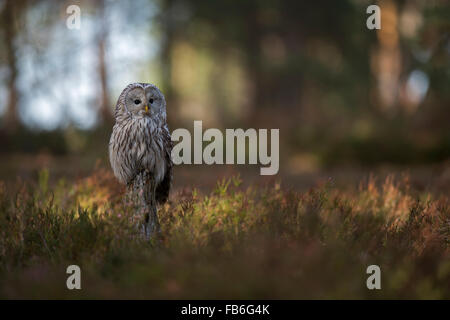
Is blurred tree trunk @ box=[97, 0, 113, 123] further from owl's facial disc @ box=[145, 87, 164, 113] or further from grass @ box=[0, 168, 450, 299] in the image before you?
owl's facial disc @ box=[145, 87, 164, 113]

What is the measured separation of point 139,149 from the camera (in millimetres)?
4348

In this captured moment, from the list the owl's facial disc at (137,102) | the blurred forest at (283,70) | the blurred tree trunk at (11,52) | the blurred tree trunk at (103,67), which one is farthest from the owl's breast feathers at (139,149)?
the blurred tree trunk at (103,67)

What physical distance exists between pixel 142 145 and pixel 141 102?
1.45 feet

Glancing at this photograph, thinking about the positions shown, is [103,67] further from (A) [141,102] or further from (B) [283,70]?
(A) [141,102]

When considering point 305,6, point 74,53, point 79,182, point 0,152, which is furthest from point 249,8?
point 79,182

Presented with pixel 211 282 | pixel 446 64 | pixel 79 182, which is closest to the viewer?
pixel 211 282

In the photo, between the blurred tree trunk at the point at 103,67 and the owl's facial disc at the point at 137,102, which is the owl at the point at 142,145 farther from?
the blurred tree trunk at the point at 103,67

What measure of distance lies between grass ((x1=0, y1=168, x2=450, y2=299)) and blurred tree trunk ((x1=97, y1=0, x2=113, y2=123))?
11.5 m

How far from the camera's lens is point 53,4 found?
15938mm

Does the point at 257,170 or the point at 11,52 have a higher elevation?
the point at 11,52

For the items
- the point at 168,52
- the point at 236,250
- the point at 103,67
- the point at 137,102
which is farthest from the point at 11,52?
the point at 236,250

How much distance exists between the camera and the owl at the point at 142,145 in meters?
4.33

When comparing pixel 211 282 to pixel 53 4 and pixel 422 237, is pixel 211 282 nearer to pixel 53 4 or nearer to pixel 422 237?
pixel 422 237

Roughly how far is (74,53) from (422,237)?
13699mm
